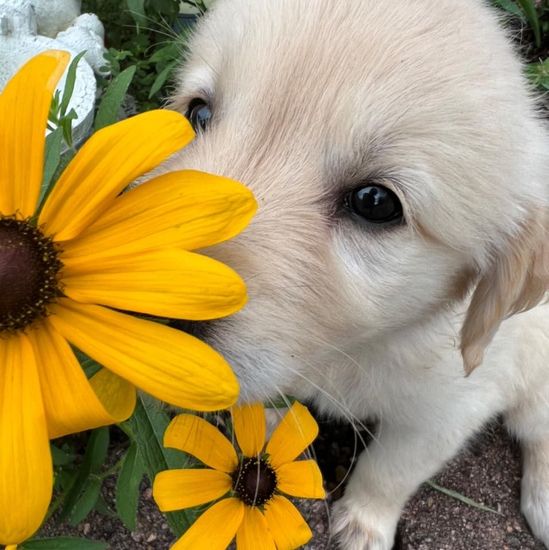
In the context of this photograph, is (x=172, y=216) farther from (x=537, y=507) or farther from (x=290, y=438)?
(x=537, y=507)

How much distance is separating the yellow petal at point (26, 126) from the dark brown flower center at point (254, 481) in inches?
29.7

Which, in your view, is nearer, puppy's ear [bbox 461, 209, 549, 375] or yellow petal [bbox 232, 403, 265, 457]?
yellow petal [bbox 232, 403, 265, 457]

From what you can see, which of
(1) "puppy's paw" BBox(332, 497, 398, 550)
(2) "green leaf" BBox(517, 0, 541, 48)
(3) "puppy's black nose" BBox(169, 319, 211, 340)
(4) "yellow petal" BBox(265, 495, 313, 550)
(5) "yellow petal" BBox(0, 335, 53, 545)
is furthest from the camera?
(2) "green leaf" BBox(517, 0, 541, 48)

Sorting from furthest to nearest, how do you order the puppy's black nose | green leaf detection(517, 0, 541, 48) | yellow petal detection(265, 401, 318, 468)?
1. green leaf detection(517, 0, 541, 48)
2. yellow petal detection(265, 401, 318, 468)
3. the puppy's black nose

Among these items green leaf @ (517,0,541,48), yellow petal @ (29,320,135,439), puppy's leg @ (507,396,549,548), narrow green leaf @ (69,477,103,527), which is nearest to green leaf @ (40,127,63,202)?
yellow petal @ (29,320,135,439)

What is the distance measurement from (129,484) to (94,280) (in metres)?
0.74

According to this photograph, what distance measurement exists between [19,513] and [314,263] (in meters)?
0.73

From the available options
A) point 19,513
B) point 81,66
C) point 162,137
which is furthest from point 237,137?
point 81,66

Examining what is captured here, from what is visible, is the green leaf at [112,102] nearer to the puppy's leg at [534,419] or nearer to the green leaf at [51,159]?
the green leaf at [51,159]

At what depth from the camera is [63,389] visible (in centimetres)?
72

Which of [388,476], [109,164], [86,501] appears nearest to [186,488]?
[86,501]

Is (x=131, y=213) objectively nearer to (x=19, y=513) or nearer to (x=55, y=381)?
(x=55, y=381)

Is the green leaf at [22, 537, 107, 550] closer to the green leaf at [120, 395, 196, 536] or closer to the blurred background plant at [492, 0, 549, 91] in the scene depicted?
the green leaf at [120, 395, 196, 536]

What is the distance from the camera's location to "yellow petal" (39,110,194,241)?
0.75m
